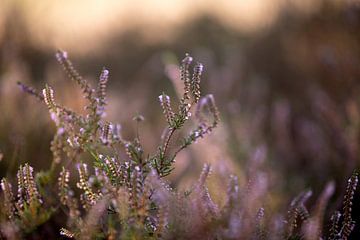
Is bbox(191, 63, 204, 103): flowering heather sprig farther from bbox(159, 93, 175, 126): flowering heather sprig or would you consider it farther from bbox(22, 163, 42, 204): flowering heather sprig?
bbox(22, 163, 42, 204): flowering heather sprig

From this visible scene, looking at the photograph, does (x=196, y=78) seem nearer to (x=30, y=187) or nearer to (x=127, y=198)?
(x=127, y=198)

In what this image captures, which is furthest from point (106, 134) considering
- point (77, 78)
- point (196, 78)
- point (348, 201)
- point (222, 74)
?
point (222, 74)

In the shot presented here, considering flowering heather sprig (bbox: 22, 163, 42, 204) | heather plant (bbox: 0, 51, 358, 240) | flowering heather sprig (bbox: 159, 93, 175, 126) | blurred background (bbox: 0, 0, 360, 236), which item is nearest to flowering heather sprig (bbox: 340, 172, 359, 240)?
heather plant (bbox: 0, 51, 358, 240)

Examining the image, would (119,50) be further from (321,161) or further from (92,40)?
(321,161)

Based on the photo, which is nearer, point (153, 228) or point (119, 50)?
point (153, 228)

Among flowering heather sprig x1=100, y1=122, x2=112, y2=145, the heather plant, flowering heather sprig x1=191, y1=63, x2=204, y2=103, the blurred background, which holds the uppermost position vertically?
the blurred background

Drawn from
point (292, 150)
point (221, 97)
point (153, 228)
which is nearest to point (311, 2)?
point (221, 97)

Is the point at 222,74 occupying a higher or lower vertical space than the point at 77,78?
higher

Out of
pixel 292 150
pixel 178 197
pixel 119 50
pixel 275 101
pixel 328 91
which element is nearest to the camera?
pixel 178 197
